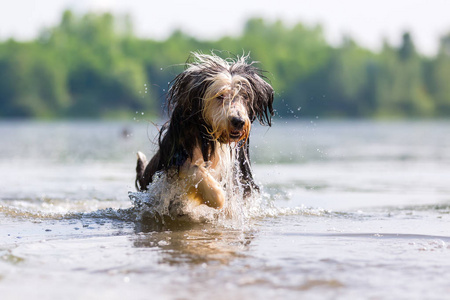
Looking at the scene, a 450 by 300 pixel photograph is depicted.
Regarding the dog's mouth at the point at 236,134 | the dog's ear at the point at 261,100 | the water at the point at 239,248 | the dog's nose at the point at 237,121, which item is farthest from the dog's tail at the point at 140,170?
the dog's nose at the point at 237,121

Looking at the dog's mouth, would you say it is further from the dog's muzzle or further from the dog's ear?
the dog's ear

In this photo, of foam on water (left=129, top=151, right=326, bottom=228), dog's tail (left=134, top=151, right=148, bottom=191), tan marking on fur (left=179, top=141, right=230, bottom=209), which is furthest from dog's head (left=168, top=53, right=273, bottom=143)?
Answer: dog's tail (left=134, top=151, right=148, bottom=191)

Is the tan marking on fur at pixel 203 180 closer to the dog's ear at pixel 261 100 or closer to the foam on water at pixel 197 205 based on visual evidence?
the foam on water at pixel 197 205

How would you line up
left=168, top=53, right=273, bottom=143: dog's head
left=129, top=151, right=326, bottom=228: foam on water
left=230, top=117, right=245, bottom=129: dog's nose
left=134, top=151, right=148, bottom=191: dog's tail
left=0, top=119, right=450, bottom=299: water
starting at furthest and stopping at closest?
left=134, top=151, right=148, bottom=191: dog's tail
left=129, top=151, right=326, bottom=228: foam on water
left=168, top=53, right=273, bottom=143: dog's head
left=230, top=117, right=245, bottom=129: dog's nose
left=0, top=119, right=450, bottom=299: water

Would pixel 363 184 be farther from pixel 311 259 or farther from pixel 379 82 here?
pixel 379 82

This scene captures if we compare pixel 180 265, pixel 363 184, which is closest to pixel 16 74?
pixel 363 184

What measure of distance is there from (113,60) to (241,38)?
74.2ft

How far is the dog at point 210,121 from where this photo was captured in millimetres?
6070

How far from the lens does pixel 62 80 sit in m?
89.5

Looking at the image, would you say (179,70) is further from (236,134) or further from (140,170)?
(236,134)

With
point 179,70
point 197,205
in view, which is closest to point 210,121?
point 197,205

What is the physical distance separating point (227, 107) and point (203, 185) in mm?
841

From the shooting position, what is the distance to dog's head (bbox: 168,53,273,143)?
601 cm

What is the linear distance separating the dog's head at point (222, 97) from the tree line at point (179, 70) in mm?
65085
